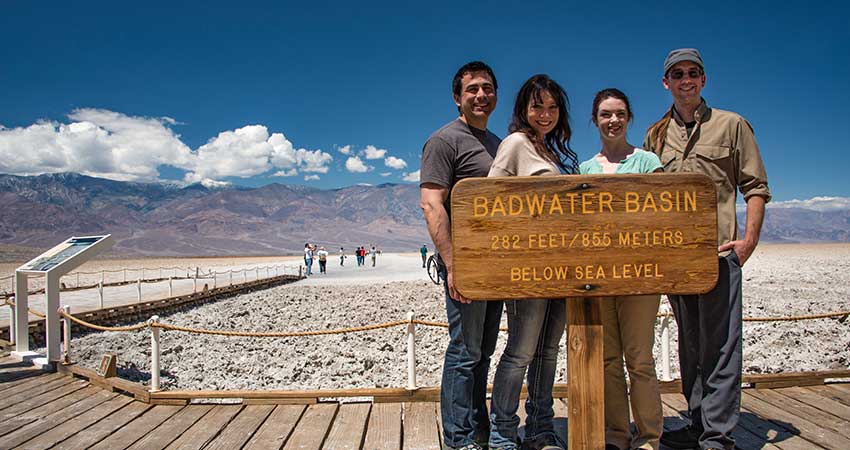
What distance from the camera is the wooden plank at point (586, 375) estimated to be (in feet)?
7.45

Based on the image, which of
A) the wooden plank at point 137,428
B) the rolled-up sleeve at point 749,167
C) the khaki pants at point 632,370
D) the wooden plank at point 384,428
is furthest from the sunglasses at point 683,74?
the wooden plank at point 137,428

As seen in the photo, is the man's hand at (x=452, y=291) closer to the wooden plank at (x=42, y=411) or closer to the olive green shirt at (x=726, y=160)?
the olive green shirt at (x=726, y=160)

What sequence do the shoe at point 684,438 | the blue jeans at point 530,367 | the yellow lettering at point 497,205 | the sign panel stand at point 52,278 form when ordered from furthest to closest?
the sign panel stand at point 52,278 < the shoe at point 684,438 < the blue jeans at point 530,367 < the yellow lettering at point 497,205

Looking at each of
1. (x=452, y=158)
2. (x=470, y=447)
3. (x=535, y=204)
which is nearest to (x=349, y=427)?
(x=470, y=447)

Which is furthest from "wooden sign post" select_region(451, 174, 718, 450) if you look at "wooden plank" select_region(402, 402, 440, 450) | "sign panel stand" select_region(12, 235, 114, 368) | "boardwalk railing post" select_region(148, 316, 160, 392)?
"sign panel stand" select_region(12, 235, 114, 368)

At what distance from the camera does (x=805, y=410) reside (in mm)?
3387

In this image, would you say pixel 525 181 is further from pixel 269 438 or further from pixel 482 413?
pixel 269 438

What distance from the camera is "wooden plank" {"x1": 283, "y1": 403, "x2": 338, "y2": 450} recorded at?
9.89ft

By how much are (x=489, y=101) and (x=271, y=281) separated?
2365 centimetres

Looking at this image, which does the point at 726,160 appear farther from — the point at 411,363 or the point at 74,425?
the point at 74,425

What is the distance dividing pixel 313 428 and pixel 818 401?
11.3 feet

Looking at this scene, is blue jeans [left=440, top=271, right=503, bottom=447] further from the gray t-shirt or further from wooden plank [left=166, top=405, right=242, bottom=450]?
wooden plank [left=166, top=405, right=242, bottom=450]

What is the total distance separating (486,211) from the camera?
2127 millimetres

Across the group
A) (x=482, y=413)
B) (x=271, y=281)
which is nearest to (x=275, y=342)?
(x=482, y=413)
